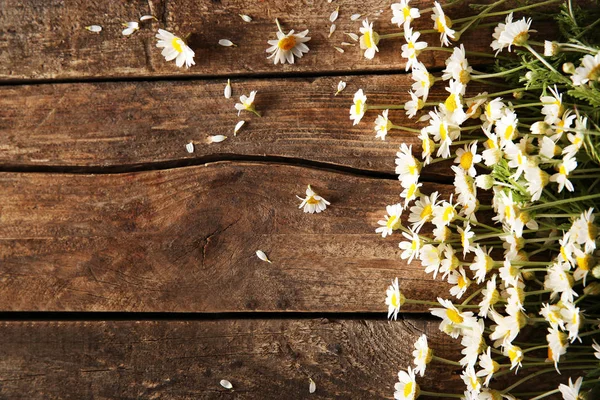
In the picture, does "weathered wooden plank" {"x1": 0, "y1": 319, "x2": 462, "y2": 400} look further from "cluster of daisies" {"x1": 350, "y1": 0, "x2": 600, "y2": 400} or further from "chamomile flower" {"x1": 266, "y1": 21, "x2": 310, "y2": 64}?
"chamomile flower" {"x1": 266, "y1": 21, "x2": 310, "y2": 64}

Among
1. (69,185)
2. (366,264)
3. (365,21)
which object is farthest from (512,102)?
(69,185)

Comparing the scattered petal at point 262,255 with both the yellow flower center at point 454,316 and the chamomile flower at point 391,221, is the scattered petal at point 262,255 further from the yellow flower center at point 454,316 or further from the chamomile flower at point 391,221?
the yellow flower center at point 454,316

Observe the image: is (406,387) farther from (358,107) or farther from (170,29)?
(170,29)

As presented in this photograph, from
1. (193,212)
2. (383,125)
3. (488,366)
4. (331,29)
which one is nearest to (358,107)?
(383,125)

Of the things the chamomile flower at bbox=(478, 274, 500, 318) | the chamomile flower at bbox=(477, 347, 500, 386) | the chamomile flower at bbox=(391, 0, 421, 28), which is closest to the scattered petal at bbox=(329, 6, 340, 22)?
the chamomile flower at bbox=(391, 0, 421, 28)

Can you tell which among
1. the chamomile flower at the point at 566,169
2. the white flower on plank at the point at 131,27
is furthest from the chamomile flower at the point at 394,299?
the white flower on plank at the point at 131,27

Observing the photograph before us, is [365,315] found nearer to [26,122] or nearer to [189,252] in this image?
[189,252]
